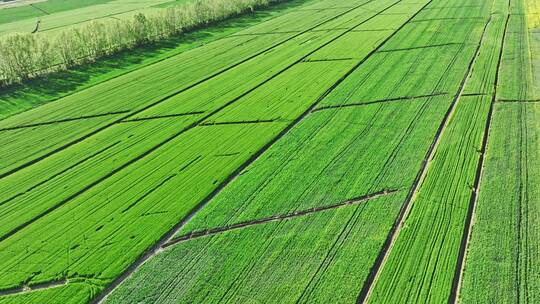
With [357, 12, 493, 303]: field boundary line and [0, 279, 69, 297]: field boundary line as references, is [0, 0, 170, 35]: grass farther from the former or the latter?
[357, 12, 493, 303]: field boundary line

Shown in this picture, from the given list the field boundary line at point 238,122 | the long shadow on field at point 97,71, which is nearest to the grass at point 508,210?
the field boundary line at point 238,122

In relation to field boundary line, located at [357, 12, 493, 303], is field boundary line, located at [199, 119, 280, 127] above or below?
above

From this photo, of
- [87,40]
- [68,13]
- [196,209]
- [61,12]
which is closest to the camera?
[196,209]

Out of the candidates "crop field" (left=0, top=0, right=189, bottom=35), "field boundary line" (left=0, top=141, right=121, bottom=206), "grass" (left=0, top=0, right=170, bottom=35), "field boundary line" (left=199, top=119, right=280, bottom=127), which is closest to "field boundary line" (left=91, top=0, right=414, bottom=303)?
"field boundary line" (left=199, top=119, right=280, bottom=127)

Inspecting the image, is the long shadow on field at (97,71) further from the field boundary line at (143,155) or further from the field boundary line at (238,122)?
the field boundary line at (238,122)

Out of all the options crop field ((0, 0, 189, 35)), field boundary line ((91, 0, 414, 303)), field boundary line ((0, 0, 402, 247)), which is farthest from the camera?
crop field ((0, 0, 189, 35))

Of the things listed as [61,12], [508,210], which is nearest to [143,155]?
[508,210]

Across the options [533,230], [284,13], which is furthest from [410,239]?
[284,13]

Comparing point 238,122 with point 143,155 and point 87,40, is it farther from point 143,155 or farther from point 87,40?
point 87,40
